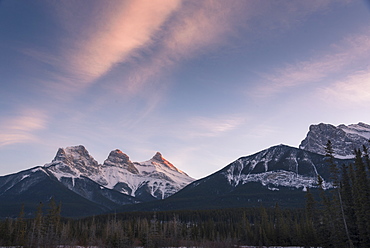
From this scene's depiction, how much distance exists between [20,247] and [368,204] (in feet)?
344

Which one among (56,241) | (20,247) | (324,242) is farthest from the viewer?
(56,241)

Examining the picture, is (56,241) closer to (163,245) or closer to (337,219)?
(163,245)

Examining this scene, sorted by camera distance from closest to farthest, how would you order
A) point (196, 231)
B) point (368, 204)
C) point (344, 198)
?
point (368, 204) < point (344, 198) < point (196, 231)

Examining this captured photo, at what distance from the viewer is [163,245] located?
138 meters

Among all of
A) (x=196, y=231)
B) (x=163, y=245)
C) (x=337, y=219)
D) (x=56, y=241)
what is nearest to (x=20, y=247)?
(x=56, y=241)

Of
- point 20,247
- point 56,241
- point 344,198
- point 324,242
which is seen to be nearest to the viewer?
point 344,198

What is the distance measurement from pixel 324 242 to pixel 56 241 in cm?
10174

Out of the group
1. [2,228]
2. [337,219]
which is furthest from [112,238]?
[337,219]

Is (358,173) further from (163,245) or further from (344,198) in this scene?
(163,245)

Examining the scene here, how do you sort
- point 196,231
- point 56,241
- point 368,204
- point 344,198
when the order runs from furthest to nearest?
point 196,231 → point 56,241 → point 344,198 → point 368,204

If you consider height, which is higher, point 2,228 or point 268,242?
point 2,228

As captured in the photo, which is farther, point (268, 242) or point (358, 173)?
point (268, 242)

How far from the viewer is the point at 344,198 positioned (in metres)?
82.4

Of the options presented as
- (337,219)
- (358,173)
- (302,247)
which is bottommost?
(302,247)
